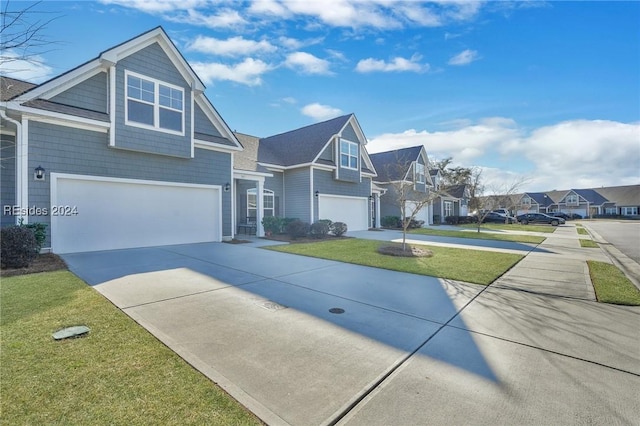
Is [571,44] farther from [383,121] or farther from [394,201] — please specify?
[394,201]

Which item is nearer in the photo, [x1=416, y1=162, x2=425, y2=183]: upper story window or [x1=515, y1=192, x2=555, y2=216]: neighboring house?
[x1=416, y1=162, x2=425, y2=183]: upper story window

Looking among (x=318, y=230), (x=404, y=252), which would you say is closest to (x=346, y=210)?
(x=318, y=230)

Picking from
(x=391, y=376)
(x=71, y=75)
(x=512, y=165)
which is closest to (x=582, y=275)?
(x=391, y=376)

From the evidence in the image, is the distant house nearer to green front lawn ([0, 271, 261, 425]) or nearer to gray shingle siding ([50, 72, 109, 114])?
gray shingle siding ([50, 72, 109, 114])

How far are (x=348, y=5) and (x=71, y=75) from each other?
9339 mm

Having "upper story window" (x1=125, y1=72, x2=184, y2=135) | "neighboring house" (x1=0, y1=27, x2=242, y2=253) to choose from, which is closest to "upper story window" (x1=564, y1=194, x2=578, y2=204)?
"neighboring house" (x1=0, y1=27, x2=242, y2=253)

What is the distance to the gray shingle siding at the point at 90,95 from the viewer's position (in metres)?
9.82

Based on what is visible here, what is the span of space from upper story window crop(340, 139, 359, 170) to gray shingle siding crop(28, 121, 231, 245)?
368 inches

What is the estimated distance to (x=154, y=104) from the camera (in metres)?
11.4

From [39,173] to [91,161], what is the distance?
1.43 m

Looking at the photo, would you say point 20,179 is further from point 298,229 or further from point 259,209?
point 298,229

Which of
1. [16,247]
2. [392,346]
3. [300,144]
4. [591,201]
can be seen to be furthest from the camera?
[591,201]

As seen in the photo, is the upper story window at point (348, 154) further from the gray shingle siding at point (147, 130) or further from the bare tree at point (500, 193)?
the bare tree at point (500, 193)

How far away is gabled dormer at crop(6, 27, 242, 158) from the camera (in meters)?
9.59
